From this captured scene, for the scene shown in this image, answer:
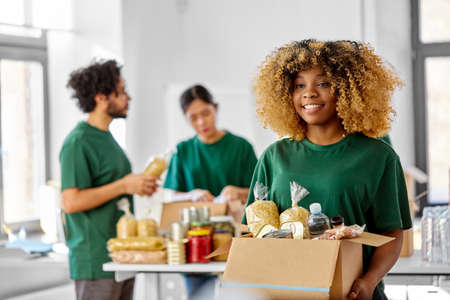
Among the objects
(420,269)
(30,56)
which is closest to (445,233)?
(420,269)

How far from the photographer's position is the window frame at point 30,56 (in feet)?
13.8

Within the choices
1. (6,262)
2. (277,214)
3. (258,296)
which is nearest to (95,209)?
(6,262)

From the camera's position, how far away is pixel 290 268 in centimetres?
144

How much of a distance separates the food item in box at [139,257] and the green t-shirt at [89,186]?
0.11 m

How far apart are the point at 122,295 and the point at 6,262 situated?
3.67 ft

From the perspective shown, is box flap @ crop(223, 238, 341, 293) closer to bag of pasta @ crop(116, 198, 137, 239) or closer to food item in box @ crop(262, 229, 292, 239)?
food item in box @ crop(262, 229, 292, 239)

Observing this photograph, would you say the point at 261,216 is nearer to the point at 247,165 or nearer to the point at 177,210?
the point at 177,210

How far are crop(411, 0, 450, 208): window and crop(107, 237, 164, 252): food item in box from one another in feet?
8.57

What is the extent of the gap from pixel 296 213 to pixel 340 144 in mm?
257

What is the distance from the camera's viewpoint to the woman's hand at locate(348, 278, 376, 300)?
155cm

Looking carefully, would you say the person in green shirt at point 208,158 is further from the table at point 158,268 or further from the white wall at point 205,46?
the white wall at point 205,46

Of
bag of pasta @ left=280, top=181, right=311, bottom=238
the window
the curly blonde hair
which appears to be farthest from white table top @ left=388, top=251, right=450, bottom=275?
the window

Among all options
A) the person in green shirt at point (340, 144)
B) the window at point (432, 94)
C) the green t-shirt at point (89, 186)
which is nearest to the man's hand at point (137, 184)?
the green t-shirt at point (89, 186)

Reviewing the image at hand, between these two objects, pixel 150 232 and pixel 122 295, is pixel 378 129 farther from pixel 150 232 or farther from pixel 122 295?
pixel 122 295
